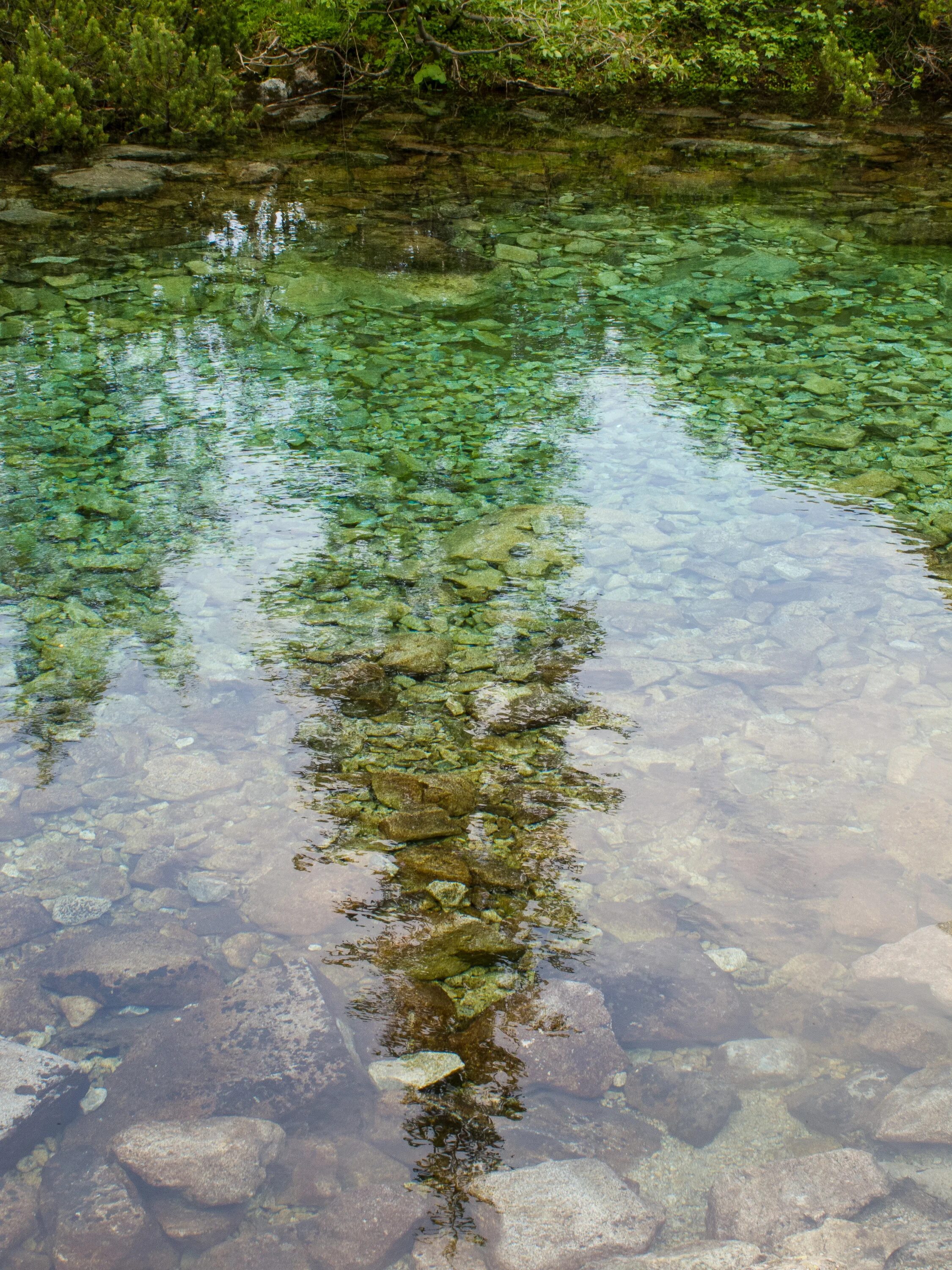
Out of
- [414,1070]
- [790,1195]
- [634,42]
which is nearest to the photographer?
[790,1195]

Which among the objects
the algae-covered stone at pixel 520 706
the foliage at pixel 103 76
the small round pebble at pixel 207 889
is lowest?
the small round pebble at pixel 207 889

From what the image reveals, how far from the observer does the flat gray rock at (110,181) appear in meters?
10.6

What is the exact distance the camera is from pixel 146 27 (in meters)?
12.0

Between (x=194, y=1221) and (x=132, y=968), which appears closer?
(x=194, y=1221)

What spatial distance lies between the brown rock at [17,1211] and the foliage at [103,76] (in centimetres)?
1150

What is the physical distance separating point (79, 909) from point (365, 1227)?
1333 millimetres

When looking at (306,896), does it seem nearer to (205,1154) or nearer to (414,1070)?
(414,1070)

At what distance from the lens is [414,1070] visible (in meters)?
2.56

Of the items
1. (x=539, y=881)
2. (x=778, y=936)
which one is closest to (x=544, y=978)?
(x=539, y=881)

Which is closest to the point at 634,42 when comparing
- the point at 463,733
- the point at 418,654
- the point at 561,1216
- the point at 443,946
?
the point at 418,654

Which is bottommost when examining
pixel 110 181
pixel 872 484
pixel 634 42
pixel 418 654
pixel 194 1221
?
pixel 194 1221

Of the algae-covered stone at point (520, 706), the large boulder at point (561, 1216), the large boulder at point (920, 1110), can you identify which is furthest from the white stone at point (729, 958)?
the algae-covered stone at point (520, 706)

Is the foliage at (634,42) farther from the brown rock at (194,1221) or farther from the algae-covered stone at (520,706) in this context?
the brown rock at (194,1221)

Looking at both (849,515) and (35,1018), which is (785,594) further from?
(35,1018)
